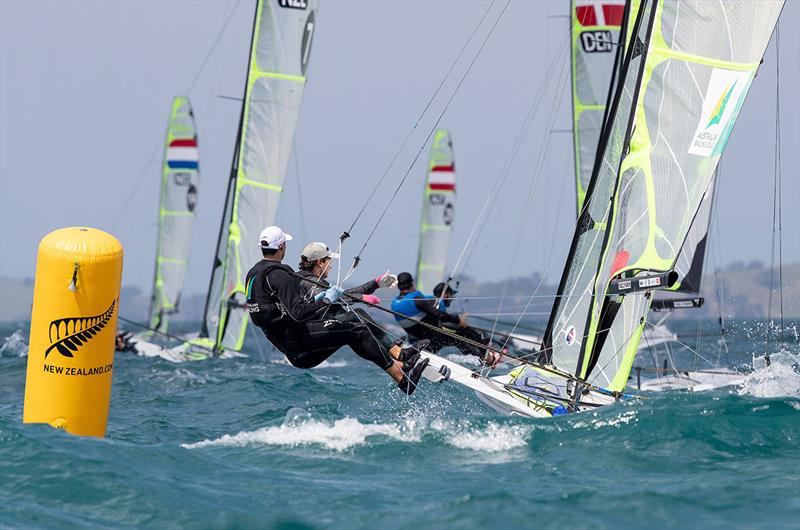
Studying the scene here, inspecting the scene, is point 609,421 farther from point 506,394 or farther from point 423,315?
point 423,315

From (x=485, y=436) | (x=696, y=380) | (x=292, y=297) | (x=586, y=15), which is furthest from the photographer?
(x=586, y=15)

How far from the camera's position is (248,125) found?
17234mm

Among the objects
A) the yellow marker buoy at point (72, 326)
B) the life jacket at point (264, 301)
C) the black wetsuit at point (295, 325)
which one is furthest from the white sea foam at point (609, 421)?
the yellow marker buoy at point (72, 326)

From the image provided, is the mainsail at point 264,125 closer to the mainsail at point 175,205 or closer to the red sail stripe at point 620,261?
the mainsail at point 175,205

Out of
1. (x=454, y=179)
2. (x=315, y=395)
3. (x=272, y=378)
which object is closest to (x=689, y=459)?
(x=315, y=395)

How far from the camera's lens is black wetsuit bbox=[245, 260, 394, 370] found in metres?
7.21

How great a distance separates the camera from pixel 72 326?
643 centimetres

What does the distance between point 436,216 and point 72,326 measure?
68.5ft

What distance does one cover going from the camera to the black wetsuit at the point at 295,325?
721cm

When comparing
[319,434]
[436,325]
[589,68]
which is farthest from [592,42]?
[319,434]

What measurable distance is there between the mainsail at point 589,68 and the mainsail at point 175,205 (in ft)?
34.4

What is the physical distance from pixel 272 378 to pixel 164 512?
23.1ft

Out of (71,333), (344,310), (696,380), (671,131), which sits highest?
(671,131)

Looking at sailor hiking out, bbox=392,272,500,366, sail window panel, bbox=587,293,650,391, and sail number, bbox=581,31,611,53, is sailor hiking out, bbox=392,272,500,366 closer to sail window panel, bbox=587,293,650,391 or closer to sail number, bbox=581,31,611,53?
sail window panel, bbox=587,293,650,391
